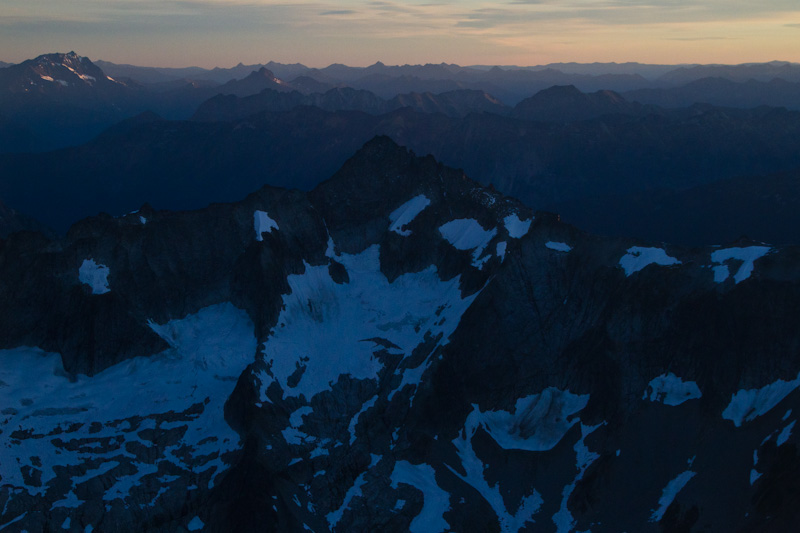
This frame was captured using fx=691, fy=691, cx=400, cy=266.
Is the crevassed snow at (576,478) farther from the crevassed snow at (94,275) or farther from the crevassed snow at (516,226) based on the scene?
the crevassed snow at (94,275)

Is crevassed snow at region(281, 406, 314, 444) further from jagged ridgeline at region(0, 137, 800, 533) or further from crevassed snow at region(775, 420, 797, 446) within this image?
crevassed snow at region(775, 420, 797, 446)

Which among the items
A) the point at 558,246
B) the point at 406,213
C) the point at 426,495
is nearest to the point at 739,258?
the point at 558,246

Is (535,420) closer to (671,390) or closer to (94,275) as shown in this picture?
(671,390)

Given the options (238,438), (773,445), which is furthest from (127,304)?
(773,445)

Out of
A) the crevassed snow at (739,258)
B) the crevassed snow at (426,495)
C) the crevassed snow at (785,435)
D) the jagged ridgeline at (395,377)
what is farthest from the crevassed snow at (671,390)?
the crevassed snow at (426,495)

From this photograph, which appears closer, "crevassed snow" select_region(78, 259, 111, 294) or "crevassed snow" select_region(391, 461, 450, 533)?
"crevassed snow" select_region(391, 461, 450, 533)

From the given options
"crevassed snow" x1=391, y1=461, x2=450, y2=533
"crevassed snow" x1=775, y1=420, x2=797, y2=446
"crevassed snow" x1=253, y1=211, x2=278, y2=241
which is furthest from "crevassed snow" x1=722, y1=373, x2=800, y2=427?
"crevassed snow" x1=253, y1=211, x2=278, y2=241
